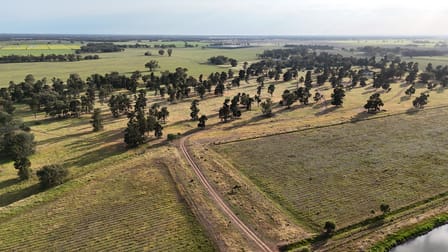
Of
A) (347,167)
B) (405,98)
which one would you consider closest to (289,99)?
(347,167)

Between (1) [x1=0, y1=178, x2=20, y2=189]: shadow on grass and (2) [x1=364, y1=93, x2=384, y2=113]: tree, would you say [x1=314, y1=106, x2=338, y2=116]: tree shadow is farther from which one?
(1) [x1=0, y1=178, x2=20, y2=189]: shadow on grass

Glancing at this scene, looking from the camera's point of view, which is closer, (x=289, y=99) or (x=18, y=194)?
(x=18, y=194)

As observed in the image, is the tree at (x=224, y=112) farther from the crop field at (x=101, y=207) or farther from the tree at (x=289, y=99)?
the crop field at (x=101, y=207)

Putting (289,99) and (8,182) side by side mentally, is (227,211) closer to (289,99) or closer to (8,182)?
(8,182)

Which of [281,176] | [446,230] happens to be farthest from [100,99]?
[446,230]

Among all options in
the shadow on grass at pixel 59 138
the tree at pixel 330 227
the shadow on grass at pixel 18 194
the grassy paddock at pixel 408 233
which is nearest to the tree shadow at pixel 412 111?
the grassy paddock at pixel 408 233
